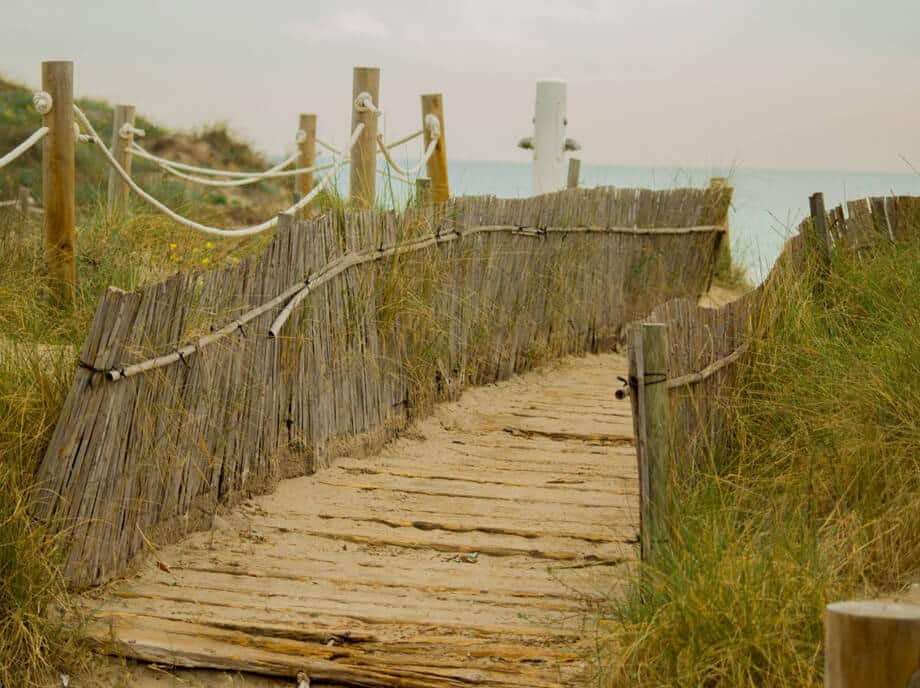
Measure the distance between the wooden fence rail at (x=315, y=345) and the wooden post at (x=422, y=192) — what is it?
0.11 m

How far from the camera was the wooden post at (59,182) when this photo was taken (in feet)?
19.3

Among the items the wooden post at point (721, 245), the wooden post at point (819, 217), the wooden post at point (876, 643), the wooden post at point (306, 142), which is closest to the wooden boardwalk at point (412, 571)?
the wooden post at point (876, 643)

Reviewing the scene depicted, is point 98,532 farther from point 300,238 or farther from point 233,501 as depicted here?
point 300,238

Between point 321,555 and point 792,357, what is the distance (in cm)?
197

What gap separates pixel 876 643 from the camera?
2145mm

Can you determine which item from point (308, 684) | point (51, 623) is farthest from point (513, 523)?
point (51, 623)

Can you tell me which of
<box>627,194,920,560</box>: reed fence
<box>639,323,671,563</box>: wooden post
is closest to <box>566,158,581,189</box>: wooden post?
<box>627,194,920,560</box>: reed fence

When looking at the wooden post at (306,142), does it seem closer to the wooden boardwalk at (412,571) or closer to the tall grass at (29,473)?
the tall grass at (29,473)

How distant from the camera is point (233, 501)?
4.45 metres

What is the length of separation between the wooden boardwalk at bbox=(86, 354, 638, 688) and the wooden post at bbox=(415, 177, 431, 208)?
1118 millimetres

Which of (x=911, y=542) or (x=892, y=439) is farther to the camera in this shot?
(x=892, y=439)

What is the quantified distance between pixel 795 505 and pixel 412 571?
129 cm

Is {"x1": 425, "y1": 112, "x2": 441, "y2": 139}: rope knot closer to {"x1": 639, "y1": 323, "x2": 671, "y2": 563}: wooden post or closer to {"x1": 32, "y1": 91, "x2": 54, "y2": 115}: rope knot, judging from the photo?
{"x1": 32, "y1": 91, "x2": 54, "y2": 115}: rope knot

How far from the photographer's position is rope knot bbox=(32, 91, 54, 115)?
5.79 metres
